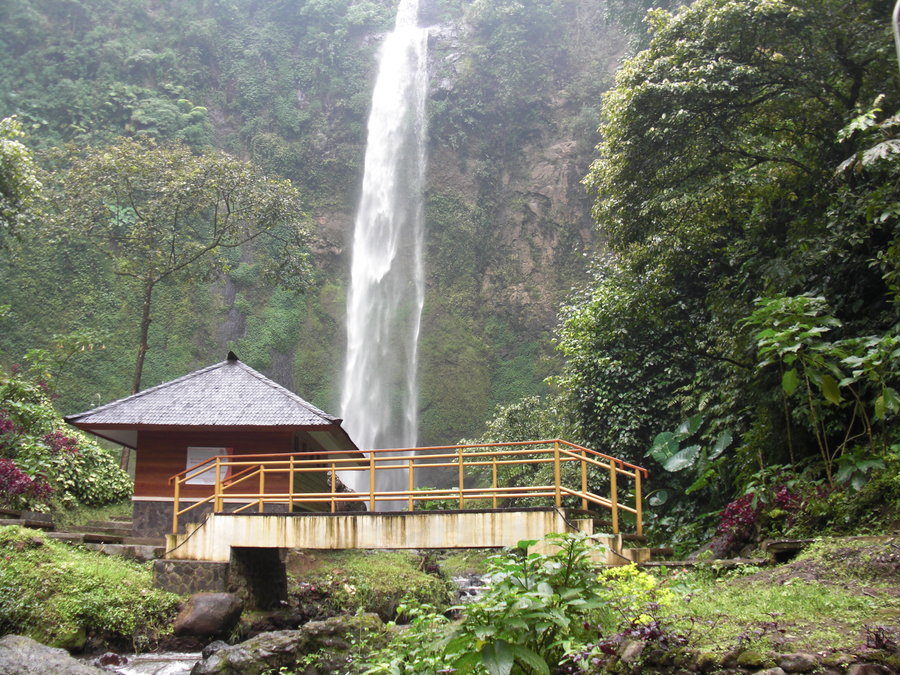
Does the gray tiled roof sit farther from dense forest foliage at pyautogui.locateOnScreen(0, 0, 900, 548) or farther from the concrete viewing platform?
dense forest foliage at pyautogui.locateOnScreen(0, 0, 900, 548)

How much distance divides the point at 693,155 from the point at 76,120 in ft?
91.1

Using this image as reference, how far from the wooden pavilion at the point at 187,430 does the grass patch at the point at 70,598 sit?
2729 mm

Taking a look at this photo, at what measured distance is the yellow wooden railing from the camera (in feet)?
27.5

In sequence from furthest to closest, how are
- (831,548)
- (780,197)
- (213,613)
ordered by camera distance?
1. (780,197)
2. (213,613)
3. (831,548)

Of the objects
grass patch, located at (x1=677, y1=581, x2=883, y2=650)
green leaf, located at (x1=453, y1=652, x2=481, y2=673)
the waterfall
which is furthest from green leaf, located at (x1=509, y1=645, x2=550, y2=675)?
the waterfall

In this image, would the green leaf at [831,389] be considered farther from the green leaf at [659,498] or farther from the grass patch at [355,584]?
the grass patch at [355,584]

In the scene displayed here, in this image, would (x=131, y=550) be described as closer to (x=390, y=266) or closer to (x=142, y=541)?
(x=142, y=541)

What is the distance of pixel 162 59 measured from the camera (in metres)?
34.2

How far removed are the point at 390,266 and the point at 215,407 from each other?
20.0 metres

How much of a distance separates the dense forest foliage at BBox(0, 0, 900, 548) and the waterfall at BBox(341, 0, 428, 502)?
840mm

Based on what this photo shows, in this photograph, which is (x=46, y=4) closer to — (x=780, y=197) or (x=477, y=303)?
(x=477, y=303)

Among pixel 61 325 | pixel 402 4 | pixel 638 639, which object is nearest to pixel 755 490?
pixel 638 639

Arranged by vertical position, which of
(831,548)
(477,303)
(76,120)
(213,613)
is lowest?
(213,613)

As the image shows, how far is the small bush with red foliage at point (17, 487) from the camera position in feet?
Result: 44.0
